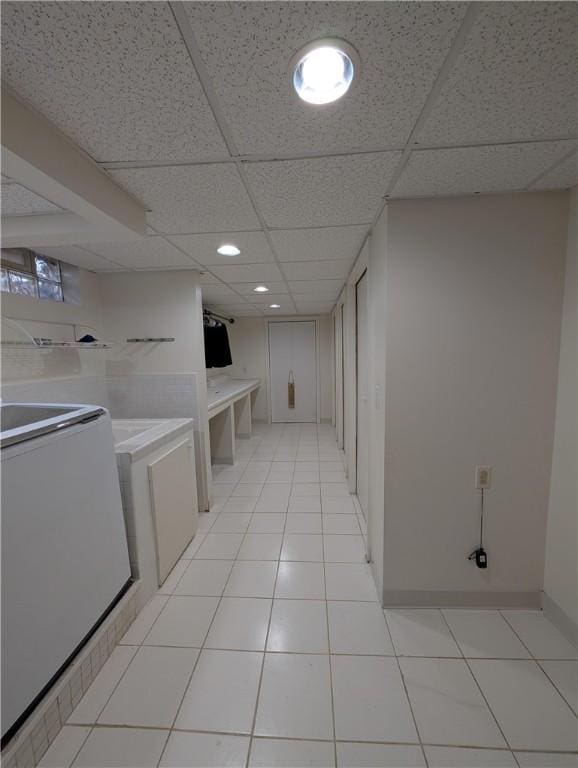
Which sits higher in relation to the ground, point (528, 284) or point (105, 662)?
point (528, 284)

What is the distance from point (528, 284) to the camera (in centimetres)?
148

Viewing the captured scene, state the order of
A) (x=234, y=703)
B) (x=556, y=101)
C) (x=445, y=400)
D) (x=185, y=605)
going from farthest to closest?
(x=185, y=605) → (x=445, y=400) → (x=234, y=703) → (x=556, y=101)

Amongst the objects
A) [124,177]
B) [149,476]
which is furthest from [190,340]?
[124,177]

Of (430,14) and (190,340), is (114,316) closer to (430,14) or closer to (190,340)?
(190,340)

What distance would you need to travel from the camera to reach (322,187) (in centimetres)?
131

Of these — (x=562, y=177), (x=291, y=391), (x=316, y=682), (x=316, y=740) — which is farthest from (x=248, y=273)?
(x=291, y=391)

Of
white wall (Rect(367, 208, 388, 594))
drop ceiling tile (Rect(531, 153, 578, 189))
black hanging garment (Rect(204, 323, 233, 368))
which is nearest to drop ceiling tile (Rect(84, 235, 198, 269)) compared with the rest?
white wall (Rect(367, 208, 388, 594))

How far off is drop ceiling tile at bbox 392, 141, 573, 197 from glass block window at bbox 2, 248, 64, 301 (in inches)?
88.8

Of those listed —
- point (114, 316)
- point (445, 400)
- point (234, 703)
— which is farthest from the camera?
point (114, 316)

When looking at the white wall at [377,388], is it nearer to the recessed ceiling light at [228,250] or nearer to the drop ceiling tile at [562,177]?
the drop ceiling tile at [562,177]

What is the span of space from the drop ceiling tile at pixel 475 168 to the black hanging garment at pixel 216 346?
329 centimetres

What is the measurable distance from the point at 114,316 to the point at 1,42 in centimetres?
207

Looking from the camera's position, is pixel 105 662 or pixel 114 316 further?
pixel 114 316

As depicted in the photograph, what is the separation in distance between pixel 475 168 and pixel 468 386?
0.96 metres
